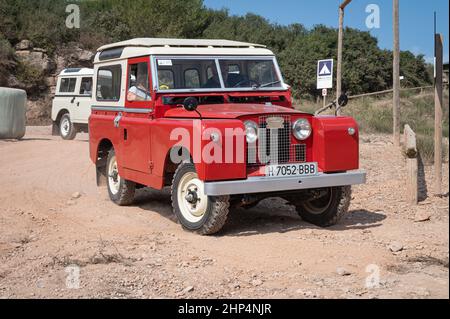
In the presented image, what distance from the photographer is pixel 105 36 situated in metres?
35.6

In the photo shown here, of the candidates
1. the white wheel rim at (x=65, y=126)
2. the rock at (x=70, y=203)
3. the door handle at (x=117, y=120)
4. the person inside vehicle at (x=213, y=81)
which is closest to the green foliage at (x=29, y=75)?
the white wheel rim at (x=65, y=126)

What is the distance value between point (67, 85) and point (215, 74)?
12.4 metres

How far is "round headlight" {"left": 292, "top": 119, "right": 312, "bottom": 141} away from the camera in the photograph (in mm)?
6898

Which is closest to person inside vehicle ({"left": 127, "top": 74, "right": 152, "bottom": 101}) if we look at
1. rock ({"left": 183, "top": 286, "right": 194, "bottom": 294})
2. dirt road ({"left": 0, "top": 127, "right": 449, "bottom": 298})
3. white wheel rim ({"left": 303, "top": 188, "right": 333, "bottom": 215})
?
dirt road ({"left": 0, "top": 127, "right": 449, "bottom": 298})

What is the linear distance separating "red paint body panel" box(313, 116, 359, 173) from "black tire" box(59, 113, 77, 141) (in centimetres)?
1318

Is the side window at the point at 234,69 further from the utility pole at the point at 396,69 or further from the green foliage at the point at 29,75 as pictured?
the green foliage at the point at 29,75

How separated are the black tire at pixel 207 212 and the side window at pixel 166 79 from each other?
123 centimetres

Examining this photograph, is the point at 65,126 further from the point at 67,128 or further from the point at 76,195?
the point at 76,195

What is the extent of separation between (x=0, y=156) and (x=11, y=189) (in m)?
3.76

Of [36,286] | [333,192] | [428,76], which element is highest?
[428,76]

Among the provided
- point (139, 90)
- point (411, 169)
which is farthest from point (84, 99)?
point (411, 169)
